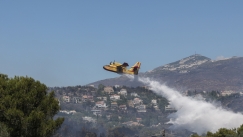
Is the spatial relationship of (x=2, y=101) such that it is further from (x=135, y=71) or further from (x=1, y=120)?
(x=135, y=71)

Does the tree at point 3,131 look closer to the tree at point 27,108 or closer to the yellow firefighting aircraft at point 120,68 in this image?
the tree at point 27,108

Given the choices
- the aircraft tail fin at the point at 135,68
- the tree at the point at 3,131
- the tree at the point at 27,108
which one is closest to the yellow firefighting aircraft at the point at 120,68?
the aircraft tail fin at the point at 135,68

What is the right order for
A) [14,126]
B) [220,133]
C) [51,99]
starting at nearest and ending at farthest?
[14,126], [51,99], [220,133]

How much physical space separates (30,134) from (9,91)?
4.86m

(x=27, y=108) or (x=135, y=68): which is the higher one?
(x=135, y=68)

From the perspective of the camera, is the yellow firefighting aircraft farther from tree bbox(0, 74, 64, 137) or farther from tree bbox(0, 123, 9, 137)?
tree bbox(0, 123, 9, 137)

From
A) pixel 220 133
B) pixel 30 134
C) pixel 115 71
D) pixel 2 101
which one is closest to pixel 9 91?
pixel 2 101

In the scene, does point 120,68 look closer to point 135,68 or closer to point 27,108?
point 135,68

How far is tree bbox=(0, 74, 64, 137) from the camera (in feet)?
171

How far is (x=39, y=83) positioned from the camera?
55.8 meters

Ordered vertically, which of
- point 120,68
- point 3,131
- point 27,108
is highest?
point 120,68

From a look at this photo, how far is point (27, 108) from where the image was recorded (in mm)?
53500

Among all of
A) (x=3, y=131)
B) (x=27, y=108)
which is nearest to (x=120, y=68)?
(x=27, y=108)

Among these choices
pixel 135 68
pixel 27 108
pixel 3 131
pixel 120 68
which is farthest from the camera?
pixel 135 68
